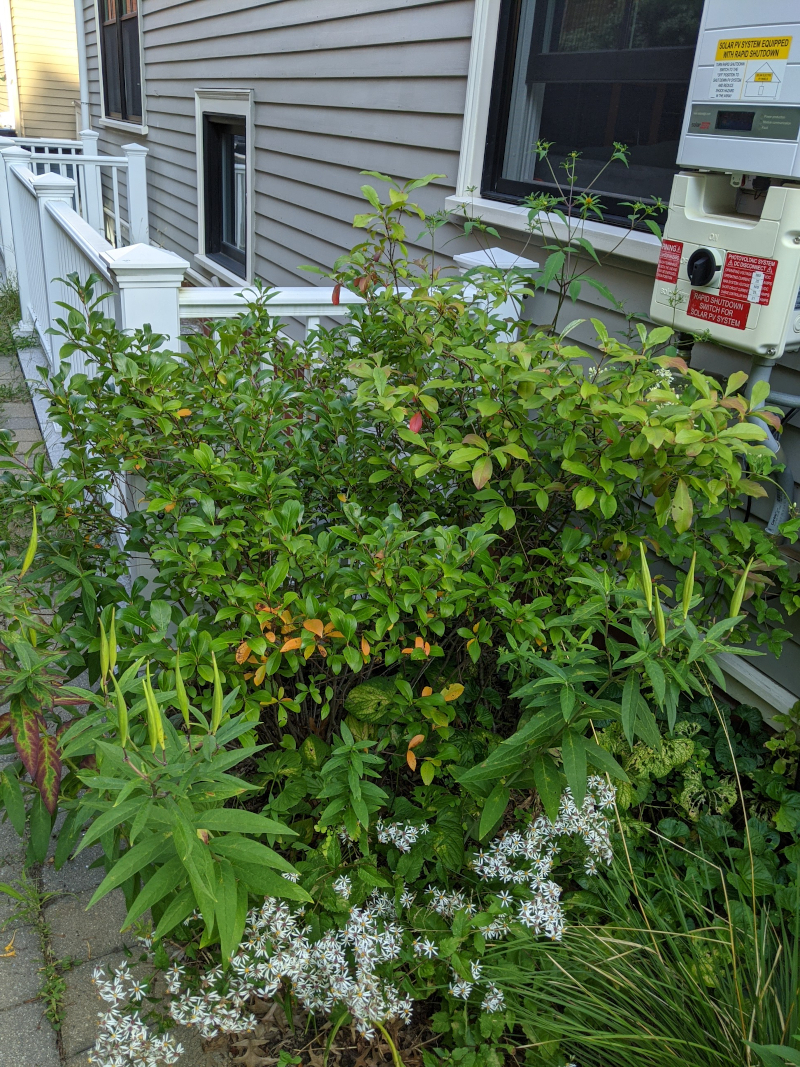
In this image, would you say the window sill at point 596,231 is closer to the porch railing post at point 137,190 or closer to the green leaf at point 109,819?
the green leaf at point 109,819

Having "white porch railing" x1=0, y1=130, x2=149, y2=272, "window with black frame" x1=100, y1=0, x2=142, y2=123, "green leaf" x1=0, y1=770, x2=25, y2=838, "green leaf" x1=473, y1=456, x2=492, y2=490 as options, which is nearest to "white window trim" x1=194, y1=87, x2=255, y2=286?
"white porch railing" x1=0, y1=130, x2=149, y2=272

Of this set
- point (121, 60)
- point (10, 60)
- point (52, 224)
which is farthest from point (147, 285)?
point (10, 60)

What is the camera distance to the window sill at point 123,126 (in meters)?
9.12

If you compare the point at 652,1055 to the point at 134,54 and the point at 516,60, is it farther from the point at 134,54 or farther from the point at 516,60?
the point at 134,54

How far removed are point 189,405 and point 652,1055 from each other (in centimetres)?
176

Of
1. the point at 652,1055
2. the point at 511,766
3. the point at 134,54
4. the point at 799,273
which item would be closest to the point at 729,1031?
the point at 652,1055

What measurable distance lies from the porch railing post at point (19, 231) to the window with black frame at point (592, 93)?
4091 mm

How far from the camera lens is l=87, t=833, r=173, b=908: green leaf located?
1179mm

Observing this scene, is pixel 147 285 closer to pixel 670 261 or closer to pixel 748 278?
pixel 670 261

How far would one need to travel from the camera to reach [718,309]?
2074 millimetres

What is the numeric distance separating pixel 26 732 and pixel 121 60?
1065 centimetres

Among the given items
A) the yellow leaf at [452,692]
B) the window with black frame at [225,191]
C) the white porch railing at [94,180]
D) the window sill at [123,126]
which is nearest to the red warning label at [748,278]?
the yellow leaf at [452,692]

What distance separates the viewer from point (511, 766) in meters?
1.59

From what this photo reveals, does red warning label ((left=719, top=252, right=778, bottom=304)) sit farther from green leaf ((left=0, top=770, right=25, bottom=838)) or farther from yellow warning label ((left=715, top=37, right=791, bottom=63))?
green leaf ((left=0, top=770, right=25, bottom=838))
